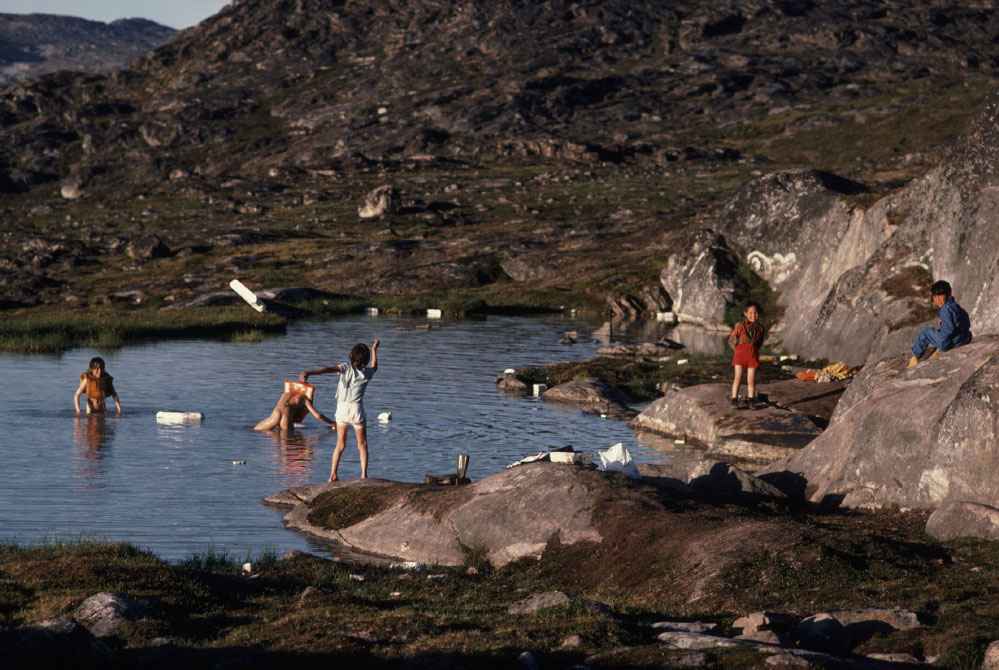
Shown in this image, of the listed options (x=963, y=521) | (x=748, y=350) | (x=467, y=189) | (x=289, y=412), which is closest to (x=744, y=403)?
(x=748, y=350)

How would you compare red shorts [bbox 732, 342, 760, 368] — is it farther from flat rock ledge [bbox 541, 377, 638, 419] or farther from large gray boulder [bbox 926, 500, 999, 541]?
large gray boulder [bbox 926, 500, 999, 541]

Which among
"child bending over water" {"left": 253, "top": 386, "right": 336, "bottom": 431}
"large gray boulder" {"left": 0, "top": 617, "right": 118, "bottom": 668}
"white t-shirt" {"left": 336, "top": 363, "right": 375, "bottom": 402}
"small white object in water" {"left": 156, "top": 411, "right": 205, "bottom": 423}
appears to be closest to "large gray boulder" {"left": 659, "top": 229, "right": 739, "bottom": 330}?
"child bending over water" {"left": 253, "top": 386, "right": 336, "bottom": 431}

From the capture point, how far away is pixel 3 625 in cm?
973

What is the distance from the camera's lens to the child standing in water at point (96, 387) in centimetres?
2700

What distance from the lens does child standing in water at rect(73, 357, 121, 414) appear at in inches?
1063

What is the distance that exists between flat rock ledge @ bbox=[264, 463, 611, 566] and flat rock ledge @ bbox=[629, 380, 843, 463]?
9.08 m

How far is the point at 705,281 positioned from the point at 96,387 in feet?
111

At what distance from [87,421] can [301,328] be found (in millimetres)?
27362

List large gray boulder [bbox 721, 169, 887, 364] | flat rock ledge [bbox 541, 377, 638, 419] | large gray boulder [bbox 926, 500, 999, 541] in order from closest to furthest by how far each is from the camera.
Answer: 1. large gray boulder [bbox 926, 500, 999, 541]
2. flat rock ledge [bbox 541, 377, 638, 419]
3. large gray boulder [bbox 721, 169, 887, 364]

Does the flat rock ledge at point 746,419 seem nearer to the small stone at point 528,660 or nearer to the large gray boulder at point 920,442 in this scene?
the large gray boulder at point 920,442

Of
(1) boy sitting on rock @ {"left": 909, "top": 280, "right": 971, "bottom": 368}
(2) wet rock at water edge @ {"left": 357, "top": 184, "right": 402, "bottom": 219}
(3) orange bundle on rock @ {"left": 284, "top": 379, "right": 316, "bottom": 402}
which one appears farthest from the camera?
(2) wet rock at water edge @ {"left": 357, "top": 184, "right": 402, "bottom": 219}

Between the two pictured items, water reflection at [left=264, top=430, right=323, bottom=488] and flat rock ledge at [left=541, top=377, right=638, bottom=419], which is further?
flat rock ledge at [left=541, top=377, right=638, bottom=419]

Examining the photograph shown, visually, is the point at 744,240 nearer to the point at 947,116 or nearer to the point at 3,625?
the point at 3,625

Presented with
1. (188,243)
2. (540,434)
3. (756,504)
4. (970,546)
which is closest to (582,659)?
(970,546)
